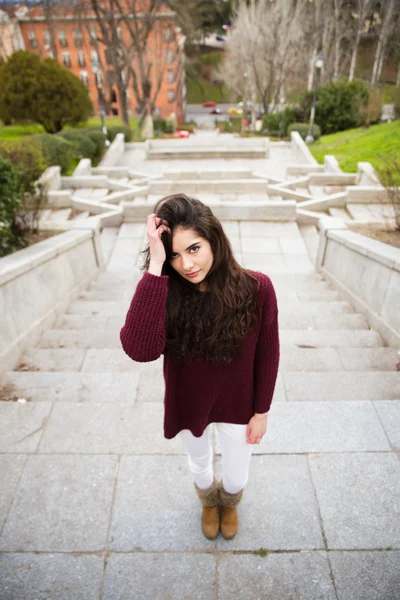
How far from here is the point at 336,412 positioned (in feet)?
9.52

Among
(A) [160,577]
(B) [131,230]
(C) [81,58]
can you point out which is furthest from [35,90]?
(C) [81,58]

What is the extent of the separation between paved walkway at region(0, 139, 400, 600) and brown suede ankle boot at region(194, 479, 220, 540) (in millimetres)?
68

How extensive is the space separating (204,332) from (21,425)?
202cm

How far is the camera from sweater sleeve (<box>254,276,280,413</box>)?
170cm

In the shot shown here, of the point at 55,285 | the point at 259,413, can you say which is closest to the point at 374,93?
the point at 55,285

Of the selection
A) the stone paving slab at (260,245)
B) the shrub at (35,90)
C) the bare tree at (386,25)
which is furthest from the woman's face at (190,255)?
the bare tree at (386,25)

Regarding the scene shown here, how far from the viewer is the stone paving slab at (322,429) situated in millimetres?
2656

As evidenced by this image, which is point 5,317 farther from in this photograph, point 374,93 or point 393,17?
point 393,17

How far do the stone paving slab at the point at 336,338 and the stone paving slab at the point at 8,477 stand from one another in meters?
2.82

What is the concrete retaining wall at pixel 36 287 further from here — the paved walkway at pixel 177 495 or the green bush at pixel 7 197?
the green bush at pixel 7 197

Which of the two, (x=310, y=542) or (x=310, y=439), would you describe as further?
(x=310, y=439)

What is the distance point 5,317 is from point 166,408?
255 centimetres

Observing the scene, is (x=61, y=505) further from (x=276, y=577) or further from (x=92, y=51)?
(x=92, y=51)

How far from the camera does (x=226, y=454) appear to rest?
2061 millimetres
